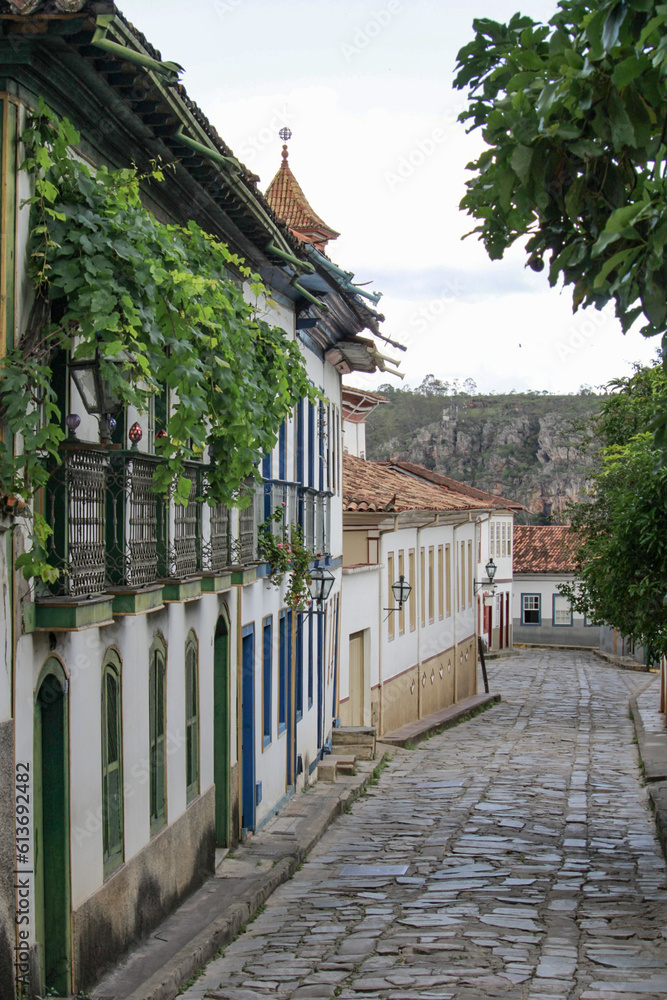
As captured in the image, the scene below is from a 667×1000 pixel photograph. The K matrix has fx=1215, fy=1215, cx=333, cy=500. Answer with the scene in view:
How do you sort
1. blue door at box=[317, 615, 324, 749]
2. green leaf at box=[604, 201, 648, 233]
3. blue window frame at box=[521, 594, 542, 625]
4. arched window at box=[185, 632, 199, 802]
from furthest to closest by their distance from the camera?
1. blue window frame at box=[521, 594, 542, 625]
2. blue door at box=[317, 615, 324, 749]
3. arched window at box=[185, 632, 199, 802]
4. green leaf at box=[604, 201, 648, 233]

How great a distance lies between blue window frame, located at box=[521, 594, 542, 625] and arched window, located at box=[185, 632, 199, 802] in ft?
164

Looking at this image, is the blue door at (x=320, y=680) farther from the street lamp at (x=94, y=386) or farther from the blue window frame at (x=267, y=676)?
the street lamp at (x=94, y=386)

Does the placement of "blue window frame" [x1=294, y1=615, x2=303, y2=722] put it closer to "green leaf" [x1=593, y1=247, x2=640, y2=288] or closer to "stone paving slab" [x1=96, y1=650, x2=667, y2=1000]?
"stone paving slab" [x1=96, y1=650, x2=667, y2=1000]

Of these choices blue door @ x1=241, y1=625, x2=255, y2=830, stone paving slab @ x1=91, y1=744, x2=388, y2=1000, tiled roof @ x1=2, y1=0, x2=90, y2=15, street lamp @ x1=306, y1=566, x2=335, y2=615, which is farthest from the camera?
street lamp @ x1=306, y1=566, x2=335, y2=615

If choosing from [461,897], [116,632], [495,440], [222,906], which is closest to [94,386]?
[116,632]

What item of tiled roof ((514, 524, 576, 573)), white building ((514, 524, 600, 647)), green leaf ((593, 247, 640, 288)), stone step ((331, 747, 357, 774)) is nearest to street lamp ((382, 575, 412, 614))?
stone step ((331, 747, 357, 774))

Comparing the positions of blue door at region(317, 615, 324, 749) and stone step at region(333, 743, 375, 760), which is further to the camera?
stone step at region(333, 743, 375, 760)

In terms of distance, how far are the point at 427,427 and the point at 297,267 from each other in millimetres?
101434

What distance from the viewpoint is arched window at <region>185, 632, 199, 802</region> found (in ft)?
34.7

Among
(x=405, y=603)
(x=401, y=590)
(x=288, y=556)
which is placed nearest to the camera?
(x=288, y=556)

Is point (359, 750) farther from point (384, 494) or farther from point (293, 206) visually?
point (293, 206)

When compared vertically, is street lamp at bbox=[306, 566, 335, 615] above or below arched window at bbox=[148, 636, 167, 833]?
above

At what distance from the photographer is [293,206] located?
904 inches

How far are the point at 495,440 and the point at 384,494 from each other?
88144 mm
